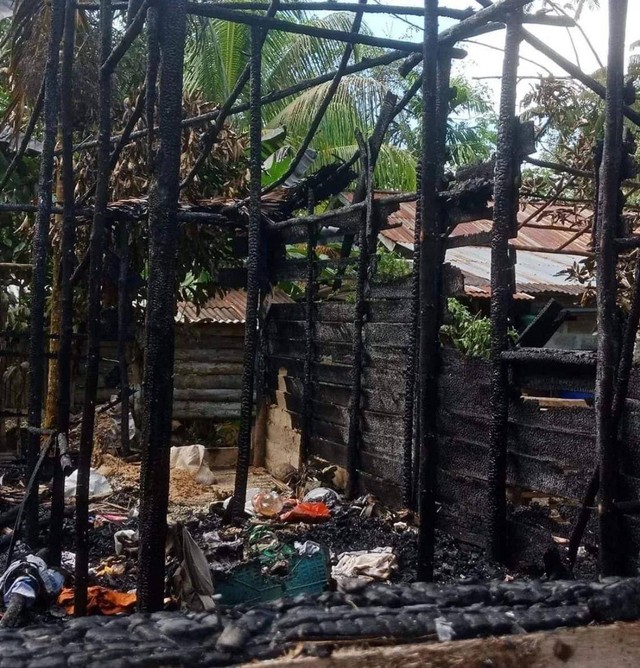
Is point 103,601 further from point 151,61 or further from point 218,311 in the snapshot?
point 218,311

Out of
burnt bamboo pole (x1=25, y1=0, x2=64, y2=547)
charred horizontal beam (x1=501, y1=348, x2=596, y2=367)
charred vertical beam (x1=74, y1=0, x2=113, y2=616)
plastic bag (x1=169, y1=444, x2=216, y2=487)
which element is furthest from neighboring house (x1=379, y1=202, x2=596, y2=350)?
charred vertical beam (x1=74, y1=0, x2=113, y2=616)

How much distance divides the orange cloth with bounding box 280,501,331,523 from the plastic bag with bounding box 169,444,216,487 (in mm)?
2447

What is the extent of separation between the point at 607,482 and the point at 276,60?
1489 centimetres

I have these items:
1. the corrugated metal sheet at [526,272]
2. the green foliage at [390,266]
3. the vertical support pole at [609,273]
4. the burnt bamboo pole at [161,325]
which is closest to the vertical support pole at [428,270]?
the vertical support pole at [609,273]

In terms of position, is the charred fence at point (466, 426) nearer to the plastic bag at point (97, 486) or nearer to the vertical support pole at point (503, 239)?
the vertical support pole at point (503, 239)

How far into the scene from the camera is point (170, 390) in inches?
134

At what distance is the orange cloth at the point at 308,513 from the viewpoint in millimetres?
6922

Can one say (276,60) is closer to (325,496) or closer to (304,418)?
(304,418)

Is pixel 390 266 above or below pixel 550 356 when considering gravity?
above

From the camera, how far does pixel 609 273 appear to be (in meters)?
3.58

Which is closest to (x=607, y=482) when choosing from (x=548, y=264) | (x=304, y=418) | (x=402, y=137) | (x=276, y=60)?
(x=304, y=418)

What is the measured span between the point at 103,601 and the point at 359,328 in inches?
137

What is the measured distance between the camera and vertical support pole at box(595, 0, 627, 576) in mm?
3568

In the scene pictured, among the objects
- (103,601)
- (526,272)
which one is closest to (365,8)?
(103,601)
